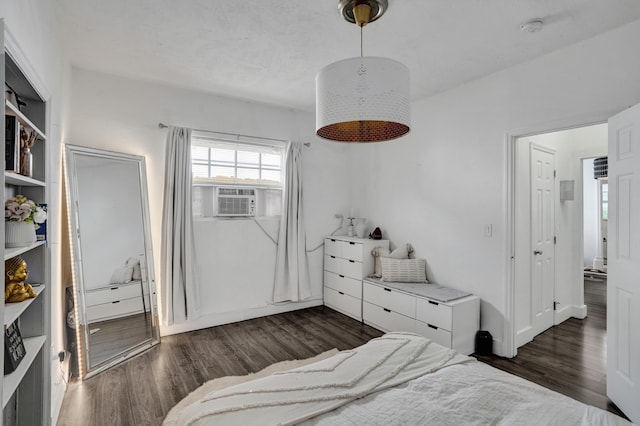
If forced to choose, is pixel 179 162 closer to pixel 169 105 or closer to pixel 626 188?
pixel 169 105

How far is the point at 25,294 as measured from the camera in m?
1.51

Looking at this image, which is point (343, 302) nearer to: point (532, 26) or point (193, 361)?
point (193, 361)

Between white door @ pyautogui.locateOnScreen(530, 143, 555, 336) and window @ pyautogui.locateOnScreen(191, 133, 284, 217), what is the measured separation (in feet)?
9.40

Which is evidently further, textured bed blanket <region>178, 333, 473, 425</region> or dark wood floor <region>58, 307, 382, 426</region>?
dark wood floor <region>58, 307, 382, 426</region>

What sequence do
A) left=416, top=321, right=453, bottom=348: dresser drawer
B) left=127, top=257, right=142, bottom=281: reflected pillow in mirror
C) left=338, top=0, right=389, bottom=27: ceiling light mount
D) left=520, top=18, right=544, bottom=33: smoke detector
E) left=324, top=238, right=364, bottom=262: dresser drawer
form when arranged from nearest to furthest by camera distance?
left=338, top=0, right=389, bottom=27: ceiling light mount, left=520, top=18, right=544, bottom=33: smoke detector, left=416, top=321, right=453, bottom=348: dresser drawer, left=127, top=257, right=142, bottom=281: reflected pillow in mirror, left=324, top=238, right=364, bottom=262: dresser drawer

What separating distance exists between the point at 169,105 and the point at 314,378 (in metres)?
3.15

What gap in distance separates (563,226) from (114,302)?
16.0 ft

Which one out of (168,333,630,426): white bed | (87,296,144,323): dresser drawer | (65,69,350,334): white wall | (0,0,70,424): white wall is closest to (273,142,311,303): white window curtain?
(65,69,350,334): white wall

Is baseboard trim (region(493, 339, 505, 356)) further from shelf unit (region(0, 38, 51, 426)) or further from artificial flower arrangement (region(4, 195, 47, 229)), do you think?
artificial flower arrangement (region(4, 195, 47, 229))

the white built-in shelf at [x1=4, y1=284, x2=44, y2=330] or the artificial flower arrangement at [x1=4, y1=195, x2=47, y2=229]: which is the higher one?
the artificial flower arrangement at [x1=4, y1=195, x2=47, y2=229]

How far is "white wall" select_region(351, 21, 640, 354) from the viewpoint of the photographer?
241cm

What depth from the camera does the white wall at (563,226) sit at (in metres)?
3.29


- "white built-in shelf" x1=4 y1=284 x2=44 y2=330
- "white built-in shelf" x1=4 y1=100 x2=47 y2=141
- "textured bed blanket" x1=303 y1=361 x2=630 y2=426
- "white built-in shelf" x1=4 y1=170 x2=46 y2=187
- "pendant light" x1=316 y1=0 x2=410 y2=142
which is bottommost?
"textured bed blanket" x1=303 y1=361 x2=630 y2=426

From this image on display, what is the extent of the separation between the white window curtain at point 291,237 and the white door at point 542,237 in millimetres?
2592
